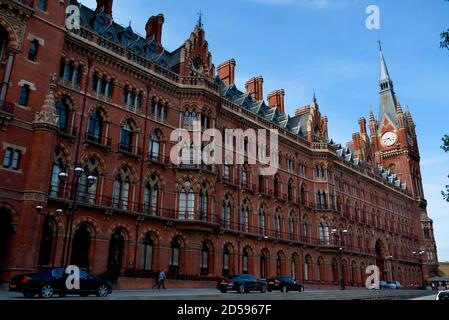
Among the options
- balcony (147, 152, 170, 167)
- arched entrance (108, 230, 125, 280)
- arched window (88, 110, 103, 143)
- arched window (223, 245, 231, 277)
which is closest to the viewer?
arched entrance (108, 230, 125, 280)

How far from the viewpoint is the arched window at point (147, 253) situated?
102 feet

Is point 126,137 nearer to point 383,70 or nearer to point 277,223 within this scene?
point 277,223

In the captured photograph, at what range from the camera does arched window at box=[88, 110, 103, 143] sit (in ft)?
101

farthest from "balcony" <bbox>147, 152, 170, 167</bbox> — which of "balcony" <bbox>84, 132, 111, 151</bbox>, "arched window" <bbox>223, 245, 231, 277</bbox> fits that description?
"arched window" <bbox>223, 245, 231, 277</bbox>

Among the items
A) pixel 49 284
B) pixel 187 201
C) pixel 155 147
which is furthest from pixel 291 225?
pixel 49 284

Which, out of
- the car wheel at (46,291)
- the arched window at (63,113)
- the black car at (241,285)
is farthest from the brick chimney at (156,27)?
the car wheel at (46,291)

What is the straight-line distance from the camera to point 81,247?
2795 centimetres

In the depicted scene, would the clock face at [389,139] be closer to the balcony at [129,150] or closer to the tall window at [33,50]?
the balcony at [129,150]

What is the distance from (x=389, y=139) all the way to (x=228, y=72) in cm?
5165

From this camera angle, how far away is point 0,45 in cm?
2647

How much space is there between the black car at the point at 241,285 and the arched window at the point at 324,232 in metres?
23.5

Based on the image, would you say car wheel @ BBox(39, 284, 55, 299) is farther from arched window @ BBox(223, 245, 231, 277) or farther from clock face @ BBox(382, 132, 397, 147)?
clock face @ BBox(382, 132, 397, 147)

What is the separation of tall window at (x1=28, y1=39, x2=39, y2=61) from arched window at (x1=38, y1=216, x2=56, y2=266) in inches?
430
